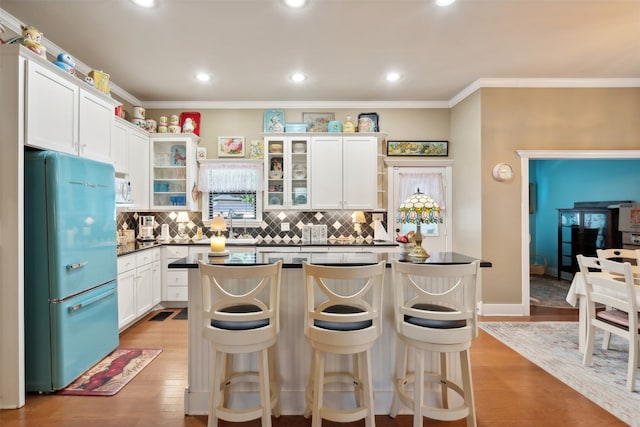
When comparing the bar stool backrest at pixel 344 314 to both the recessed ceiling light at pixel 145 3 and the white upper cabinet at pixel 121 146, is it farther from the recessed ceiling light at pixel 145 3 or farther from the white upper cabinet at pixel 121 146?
the white upper cabinet at pixel 121 146

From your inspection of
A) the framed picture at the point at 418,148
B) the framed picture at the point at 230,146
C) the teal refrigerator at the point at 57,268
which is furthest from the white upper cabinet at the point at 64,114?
the framed picture at the point at 418,148

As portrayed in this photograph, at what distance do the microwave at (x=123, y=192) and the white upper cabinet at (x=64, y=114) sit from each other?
704 millimetres

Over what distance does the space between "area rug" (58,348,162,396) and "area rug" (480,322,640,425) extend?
3.48 meters

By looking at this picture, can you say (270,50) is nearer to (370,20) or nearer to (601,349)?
(370,20)

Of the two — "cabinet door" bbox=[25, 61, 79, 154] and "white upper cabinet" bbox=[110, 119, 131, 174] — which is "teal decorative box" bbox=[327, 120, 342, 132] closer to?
"white upper cabinet" bbox=[110, 119, 131, 174]

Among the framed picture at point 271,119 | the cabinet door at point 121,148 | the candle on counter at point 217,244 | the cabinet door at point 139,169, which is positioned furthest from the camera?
the framed picture at point 271,119

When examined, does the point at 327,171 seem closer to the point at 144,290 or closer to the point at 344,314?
the point at 144,290

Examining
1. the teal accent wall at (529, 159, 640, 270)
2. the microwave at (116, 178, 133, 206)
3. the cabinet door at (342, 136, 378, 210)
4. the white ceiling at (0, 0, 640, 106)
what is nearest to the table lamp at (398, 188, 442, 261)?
the white ceiling at (0, 0, 640, 106)

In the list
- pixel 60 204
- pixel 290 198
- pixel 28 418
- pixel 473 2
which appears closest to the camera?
pixel 28 418

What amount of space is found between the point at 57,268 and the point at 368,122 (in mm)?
3952

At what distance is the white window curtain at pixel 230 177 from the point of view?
4738 mm

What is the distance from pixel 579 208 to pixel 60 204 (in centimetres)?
764

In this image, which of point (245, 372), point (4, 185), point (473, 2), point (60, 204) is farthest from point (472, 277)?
point (4, 185)

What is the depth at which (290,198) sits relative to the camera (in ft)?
15.4
